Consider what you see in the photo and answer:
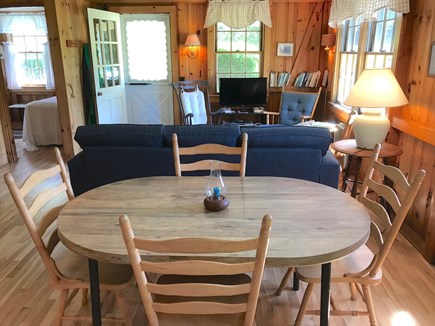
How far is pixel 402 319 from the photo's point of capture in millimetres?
2023

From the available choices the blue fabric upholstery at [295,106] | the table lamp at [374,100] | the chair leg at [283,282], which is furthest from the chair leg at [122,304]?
the blue fabric upholstery at [295,106]

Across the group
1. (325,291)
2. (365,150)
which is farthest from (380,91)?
(325,291)

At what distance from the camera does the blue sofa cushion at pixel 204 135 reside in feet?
8.91

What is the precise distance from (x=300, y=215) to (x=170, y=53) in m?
5.09

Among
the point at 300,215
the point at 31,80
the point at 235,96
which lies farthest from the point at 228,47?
the point at 300,215

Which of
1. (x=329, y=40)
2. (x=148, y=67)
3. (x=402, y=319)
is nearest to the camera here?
(x=402, y=319)

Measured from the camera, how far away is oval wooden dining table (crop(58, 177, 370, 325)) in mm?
1336

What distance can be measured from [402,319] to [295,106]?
3.73 metres

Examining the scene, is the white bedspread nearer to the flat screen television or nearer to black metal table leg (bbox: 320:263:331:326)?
the flat screen television

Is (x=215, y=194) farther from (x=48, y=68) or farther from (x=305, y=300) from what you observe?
(x=48, y=68)

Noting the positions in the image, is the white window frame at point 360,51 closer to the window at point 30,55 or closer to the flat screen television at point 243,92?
the flat screen television at point 243,92

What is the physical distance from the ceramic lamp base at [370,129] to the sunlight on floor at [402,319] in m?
1.37

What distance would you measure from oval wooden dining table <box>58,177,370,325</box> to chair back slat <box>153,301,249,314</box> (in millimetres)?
164

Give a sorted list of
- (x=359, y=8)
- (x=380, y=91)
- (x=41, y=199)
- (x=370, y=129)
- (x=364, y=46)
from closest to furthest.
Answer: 1. (x=41, y=199)
2. (x=380, y=91)
3. (x=370, y=129)
4. (x=359, y=8)
5. (x=364, y=46)
